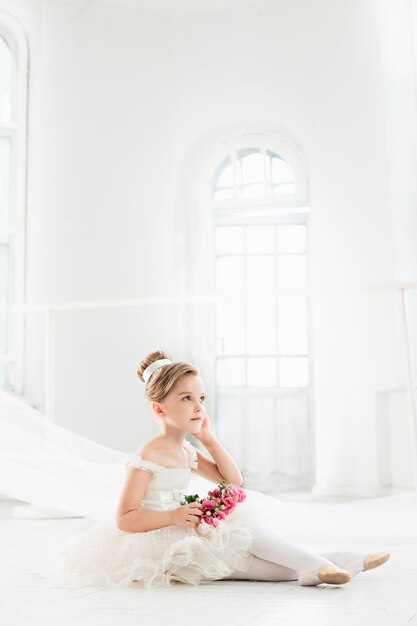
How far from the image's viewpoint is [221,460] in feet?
7.16

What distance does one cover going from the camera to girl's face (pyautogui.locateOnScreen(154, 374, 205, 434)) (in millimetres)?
2094

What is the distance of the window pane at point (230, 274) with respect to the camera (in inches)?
191

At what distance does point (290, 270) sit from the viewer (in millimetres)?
4781

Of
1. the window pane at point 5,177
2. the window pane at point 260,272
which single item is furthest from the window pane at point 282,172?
the window pane at point 5,177

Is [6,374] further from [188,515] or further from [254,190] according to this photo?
[188,515]

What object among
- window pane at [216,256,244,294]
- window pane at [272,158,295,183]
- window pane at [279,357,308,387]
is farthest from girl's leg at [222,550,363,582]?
window pane at [272,158,295,183]

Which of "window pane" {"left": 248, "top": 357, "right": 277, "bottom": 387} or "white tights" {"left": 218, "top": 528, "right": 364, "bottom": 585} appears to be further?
"window pane" {"left": 248, "top": 357, "right": 277, "bottom": 387}

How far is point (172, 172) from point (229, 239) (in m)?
0.55

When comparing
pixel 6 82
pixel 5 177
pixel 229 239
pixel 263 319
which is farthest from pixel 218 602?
pixel 6 82

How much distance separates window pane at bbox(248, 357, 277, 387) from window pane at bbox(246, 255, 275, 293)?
0.46 meters

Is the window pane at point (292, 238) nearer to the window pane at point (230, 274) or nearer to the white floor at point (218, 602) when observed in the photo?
the window pane at point (230, 274)

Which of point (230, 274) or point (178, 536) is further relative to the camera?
point (230, 274)

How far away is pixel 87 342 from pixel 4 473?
2.06 metres

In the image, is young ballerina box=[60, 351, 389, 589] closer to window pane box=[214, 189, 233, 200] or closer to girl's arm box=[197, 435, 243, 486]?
girl's arm box=[197, 435, 243, 486]
